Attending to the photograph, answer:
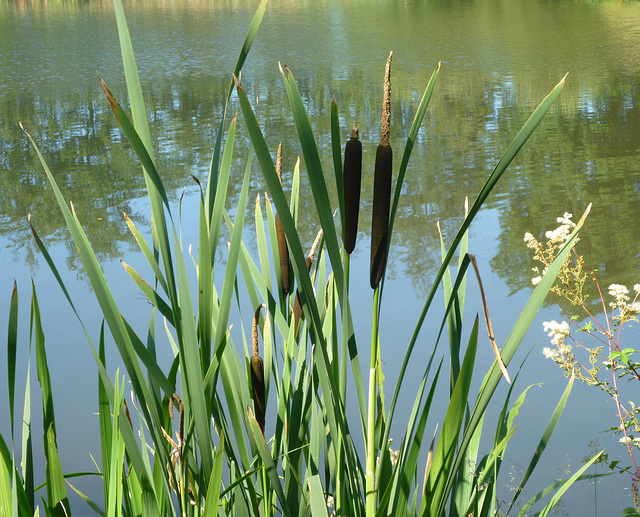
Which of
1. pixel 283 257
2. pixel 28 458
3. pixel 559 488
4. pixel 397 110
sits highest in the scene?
pixel 283 257

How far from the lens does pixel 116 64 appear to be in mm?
13062

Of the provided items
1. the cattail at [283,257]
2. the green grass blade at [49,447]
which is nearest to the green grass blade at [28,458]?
the green grass blade at [49,447]

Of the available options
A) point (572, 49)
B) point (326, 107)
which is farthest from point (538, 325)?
point (572, 49)

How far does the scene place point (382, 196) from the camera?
687mm

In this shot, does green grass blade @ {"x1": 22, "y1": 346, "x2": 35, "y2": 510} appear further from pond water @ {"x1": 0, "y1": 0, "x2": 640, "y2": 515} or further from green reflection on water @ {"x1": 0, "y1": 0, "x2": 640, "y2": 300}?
pond water @ {"x1": 0, "y1": 0, "x2": 640, "y2": 515}

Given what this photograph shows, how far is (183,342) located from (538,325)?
2.62m

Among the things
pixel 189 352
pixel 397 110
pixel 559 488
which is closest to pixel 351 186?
pixel 189 352

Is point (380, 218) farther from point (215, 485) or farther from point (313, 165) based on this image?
point (215, 485)

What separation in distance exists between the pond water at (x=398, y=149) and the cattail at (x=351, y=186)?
1691 mm

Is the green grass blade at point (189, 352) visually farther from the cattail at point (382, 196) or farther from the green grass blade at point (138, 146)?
the cattail at point (382, 196)

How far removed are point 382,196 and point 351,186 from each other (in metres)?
0.04

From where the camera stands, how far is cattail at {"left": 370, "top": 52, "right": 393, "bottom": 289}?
25.8 inches

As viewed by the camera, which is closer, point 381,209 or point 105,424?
point 381,209

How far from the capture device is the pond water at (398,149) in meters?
2.92
